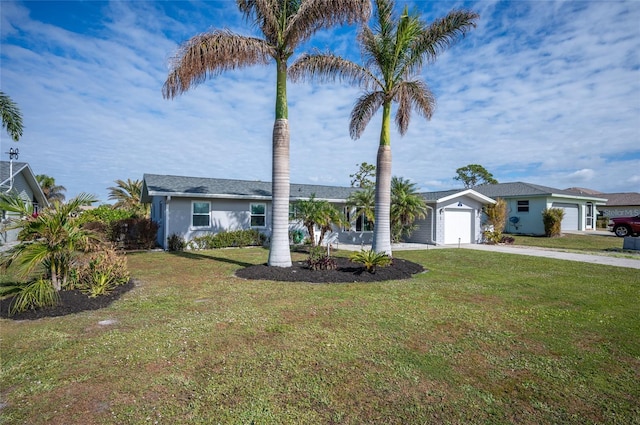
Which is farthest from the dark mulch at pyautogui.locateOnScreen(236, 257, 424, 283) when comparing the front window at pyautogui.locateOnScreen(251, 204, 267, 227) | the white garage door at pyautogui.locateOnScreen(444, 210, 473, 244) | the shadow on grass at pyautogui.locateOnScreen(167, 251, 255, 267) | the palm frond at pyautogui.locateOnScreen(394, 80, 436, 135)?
the white garage door at pyautogui.locateOnScreen(444, 210, 473, 244)

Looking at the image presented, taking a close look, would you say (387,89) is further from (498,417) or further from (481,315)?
(498,417)

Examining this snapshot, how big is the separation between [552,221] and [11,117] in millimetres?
30854

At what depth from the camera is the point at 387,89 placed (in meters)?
12.1

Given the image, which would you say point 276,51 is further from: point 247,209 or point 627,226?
point 627,226

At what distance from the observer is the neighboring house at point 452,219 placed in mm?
19266

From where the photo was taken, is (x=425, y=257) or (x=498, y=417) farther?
(x=425, y=257)

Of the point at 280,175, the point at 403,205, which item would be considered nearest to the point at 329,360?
the point at 280,175

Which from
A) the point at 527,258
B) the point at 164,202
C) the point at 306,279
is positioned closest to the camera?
the point at 306,279

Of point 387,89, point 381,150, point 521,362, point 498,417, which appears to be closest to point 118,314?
point 498,417

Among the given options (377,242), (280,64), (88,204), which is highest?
(280,64)

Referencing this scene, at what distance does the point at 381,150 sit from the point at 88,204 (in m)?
8.86

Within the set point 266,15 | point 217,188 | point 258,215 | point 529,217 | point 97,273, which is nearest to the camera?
point 97,273

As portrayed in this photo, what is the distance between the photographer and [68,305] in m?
6.05

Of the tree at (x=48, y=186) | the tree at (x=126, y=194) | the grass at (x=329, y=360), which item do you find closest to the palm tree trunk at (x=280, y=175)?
the grass at (x=329, y=360)
